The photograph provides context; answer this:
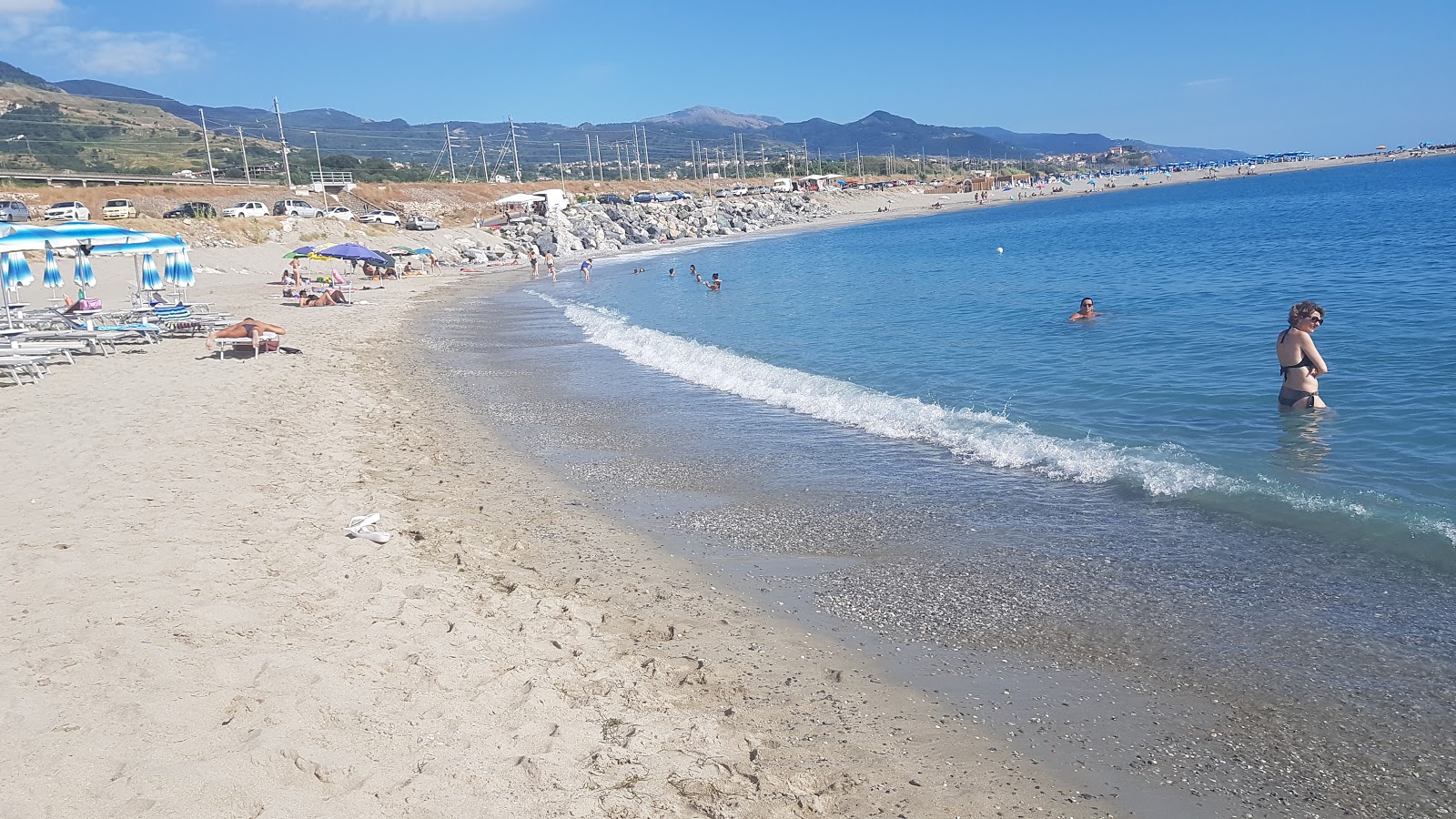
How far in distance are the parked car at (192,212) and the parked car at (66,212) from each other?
119 inches

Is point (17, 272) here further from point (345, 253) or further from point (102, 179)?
point (102, 179)

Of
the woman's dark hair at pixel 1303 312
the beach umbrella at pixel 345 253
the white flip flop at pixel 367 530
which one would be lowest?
the white flip flop at pixel 367 530

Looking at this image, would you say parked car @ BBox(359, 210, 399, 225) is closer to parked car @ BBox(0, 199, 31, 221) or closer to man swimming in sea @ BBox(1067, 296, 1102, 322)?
parked car @ BBox(0, 199, 31, 221)

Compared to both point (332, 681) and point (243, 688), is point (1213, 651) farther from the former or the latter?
point (243, 688)

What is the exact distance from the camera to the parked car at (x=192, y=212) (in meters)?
41.0

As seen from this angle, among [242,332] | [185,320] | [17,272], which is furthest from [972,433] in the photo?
[17,272]

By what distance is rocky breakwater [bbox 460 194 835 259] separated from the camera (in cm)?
5600

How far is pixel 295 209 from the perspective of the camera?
160 ft

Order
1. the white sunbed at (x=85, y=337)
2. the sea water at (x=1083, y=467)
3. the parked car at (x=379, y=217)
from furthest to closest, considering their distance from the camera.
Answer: the parked car at (x=379, y=217), the white sunbed at (x=85, y=337), the sea water at (x=1083, y=467)

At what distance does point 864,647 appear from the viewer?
5.52 metres

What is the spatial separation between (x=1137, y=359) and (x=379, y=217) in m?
52.2

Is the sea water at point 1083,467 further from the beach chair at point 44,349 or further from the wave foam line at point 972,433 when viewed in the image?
the beach chair at point 44,349

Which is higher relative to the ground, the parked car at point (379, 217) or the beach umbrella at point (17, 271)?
the parked car at point (379, 217)

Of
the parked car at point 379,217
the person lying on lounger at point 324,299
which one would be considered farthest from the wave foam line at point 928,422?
the parked car at point 379,217
